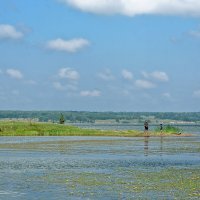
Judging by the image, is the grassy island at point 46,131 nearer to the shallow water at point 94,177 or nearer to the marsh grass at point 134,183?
the shallow water at point 94,177

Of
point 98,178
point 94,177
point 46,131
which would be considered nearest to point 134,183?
point 98,178

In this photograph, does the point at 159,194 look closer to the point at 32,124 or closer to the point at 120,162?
the point at 120,162

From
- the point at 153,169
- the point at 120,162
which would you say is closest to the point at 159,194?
the point at 153,169

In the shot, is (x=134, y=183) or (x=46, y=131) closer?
(x=134, y=183)

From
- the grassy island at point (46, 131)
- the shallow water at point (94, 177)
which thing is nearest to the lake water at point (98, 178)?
the shallow water at point (94, 177)

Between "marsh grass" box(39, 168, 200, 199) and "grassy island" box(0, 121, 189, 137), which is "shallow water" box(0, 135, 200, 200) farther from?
"grassy island" box(0, 121, 189, 137)

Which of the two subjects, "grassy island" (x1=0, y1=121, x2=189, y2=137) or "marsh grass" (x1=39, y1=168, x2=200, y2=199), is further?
"grassy island" (x1=0, y1=121, x2=189, y2=137)

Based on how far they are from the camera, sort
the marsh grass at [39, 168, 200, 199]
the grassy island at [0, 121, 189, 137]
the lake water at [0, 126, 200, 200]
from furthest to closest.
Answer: the grassy island at [0, 121, 189, 137] < the marsh grass at [39, 168, 200, 199] < the lake water at [0, 126, 200, 200]

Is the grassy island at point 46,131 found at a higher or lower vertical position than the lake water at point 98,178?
higher

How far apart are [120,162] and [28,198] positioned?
2394cm

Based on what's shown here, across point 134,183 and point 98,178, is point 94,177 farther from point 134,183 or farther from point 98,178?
point 134,183

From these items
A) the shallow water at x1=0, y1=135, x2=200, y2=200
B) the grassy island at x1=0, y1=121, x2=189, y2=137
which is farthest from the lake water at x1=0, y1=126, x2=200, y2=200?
the grassy island at x1=0, y1=121, x2=189, y2=137

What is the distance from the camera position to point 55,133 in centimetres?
12362

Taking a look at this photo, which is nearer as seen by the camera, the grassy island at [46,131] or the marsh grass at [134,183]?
the marsh grass at [134,183]
